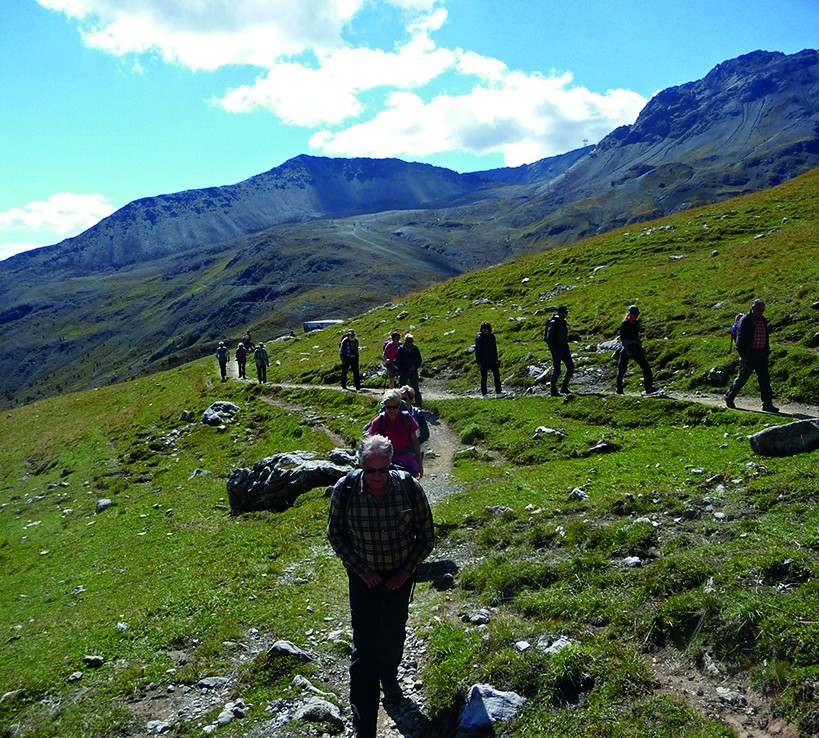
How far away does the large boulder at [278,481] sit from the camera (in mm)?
18578

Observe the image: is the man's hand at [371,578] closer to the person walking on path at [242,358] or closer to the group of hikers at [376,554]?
the group of hikers at [376,554]

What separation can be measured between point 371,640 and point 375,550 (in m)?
1.13

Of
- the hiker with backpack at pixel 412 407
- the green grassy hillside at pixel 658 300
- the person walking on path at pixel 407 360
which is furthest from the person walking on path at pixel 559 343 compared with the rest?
the hiker with backpack at pixel 412 407

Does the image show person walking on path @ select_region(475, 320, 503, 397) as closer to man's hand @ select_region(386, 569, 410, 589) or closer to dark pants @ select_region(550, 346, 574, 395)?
dark pants @ select_region(550, 346, 574, 395)

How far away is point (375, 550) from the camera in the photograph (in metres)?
6.62

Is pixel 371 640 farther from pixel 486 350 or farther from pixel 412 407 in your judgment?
Result: pixel 486 350

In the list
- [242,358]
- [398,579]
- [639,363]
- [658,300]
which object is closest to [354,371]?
[639,363]

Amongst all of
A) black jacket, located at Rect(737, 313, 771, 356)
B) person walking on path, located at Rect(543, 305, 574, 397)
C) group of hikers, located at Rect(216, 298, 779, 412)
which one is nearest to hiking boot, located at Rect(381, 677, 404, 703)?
group of hikers, located at Rect(216, 298, 779, 412)

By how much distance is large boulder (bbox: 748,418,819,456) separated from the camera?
12.6m

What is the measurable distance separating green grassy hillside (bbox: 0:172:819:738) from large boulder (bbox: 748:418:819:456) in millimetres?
587

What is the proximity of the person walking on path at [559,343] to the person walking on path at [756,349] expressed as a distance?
693cm

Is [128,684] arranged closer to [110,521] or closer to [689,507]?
[689,507]

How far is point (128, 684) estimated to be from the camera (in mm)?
8438

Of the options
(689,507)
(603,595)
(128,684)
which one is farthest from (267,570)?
(689,507)
